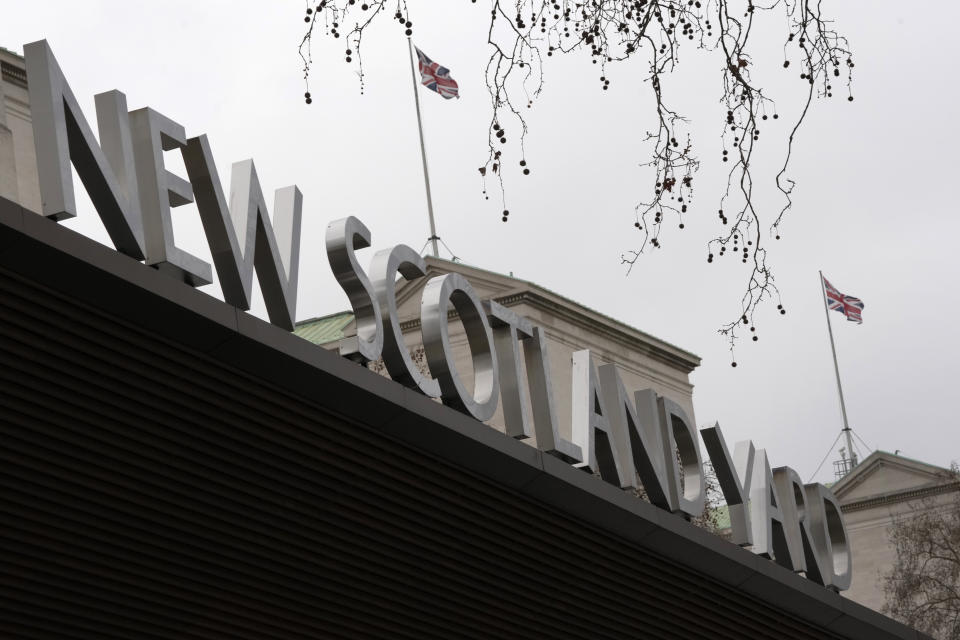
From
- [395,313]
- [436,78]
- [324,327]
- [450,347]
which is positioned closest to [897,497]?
[324,327]

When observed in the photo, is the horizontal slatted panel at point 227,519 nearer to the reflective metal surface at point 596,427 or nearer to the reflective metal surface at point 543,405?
the reflective metal surface at point 543,405

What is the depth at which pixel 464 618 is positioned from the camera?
47.2 ft

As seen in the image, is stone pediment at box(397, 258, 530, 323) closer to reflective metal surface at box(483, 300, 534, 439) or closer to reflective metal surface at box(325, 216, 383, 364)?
reflective metal surface at box(483, 300, 534, 439)

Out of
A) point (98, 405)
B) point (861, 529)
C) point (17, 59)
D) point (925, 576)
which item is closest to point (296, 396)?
point (98, 405)

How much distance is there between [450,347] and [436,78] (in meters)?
23.3

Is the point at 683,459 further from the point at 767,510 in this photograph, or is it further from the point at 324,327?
the point at 324,327

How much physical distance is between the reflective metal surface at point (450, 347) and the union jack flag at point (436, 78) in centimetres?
2189

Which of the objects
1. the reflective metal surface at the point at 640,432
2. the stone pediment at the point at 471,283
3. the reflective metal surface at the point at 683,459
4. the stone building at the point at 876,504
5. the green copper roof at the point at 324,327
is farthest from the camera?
the stone building at the point at 876,504

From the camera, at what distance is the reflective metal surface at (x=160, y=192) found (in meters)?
10.4

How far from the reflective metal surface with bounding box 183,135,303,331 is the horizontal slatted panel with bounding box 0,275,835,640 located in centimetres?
103

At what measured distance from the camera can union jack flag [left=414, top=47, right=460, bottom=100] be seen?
1394 inches

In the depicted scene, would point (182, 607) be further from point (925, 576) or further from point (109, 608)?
point (925, 576)

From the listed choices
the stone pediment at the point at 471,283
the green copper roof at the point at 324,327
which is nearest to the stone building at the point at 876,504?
the stone pediment at the point at 471,283

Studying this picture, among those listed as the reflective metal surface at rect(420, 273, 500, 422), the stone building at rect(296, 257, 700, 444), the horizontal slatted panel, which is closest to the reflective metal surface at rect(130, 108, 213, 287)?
the horizontal slatted panel
